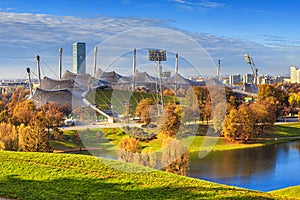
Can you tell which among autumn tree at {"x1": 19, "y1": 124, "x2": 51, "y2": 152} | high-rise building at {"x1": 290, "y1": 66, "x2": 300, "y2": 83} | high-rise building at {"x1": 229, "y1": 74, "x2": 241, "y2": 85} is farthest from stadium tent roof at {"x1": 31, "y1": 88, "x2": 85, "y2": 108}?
high-rise building at {"x1": 290, "y1": 66, "x2": 300, "y2": 83}

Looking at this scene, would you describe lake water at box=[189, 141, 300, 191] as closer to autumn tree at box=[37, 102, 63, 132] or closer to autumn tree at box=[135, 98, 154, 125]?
autumn tree at box=[135, 98, 154, 125]

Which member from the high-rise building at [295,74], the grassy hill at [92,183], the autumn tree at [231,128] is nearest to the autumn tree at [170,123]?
the grassy hill at [92,183]

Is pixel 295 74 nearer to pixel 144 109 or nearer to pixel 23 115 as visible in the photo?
pixel 23 115

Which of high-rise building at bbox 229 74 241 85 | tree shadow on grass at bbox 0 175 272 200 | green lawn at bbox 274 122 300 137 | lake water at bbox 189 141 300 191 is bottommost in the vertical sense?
lake water at bbox 189 141 300 191

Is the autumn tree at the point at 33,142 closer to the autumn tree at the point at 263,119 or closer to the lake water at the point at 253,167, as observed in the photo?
the lake water at the point at 253,167

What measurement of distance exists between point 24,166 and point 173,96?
6040 millimetres

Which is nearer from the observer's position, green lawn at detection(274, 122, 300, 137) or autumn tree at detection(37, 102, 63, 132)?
autumn tree at detection(37, 102, 63, 132)

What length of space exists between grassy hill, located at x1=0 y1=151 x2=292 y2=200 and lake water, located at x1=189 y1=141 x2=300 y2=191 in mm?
5616

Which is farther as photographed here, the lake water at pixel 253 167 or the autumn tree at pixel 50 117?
the autumn tree at pixel 50 117

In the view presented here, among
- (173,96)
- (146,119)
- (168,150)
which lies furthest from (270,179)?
(146,119)

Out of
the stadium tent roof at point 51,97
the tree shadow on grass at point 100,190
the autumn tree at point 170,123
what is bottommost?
the tree shadow on grass at point 100,190

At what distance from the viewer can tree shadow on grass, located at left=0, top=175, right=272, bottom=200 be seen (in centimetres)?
679

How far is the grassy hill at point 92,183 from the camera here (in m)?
6.88

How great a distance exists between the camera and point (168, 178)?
7.88m
